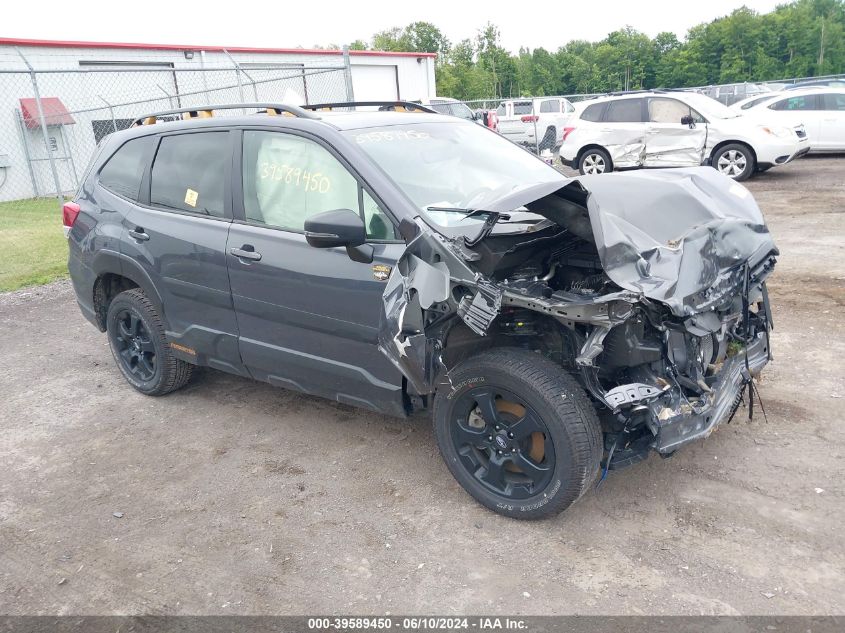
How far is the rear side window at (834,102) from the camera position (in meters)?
15.6

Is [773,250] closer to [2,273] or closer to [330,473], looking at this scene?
[330,473]

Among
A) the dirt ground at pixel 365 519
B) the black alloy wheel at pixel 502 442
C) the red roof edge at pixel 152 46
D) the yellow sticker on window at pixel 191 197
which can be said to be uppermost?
the red roof edge at pixel 152 46

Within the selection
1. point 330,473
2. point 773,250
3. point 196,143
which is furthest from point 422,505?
point 196,143

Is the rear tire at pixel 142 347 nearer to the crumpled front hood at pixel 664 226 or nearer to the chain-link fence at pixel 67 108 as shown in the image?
the crumpled front hood at pixel 664 226

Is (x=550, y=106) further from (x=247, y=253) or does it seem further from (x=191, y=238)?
(x=247, y=253)

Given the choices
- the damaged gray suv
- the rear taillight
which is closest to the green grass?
the rear taillight

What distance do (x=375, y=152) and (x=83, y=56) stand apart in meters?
19.1

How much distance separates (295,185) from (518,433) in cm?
185

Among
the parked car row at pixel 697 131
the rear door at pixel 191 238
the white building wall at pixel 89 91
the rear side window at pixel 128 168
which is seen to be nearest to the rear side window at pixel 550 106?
the white building wall at pixel 89 91

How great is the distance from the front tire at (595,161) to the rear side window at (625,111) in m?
0.69

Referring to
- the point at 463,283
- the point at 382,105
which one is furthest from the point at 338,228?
the point at 382,105

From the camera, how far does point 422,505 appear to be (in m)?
3.51

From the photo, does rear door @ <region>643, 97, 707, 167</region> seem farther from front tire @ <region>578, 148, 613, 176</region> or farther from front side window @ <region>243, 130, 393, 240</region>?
front side window @ <region>243, 130, 393, 240</region>

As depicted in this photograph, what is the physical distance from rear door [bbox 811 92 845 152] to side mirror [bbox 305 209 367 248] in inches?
629
